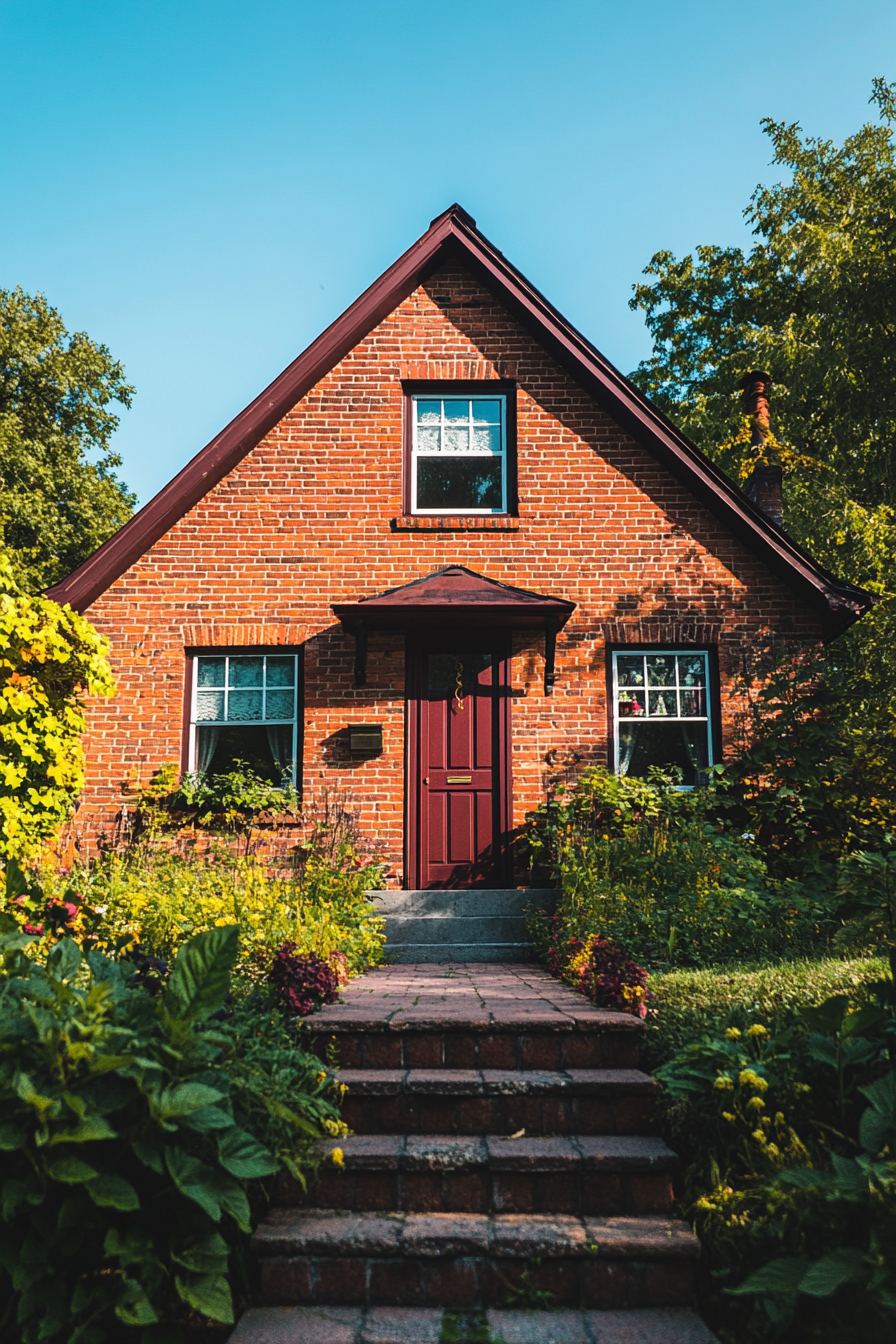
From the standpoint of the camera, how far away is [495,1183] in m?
3.28

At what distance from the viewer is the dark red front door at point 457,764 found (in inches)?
319

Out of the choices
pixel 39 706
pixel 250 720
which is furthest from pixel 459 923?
pixel 39 706

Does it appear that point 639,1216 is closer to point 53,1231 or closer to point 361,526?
point 53,1231

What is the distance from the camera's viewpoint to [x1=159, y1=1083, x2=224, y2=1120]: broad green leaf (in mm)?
2488

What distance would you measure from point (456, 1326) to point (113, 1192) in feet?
4.02

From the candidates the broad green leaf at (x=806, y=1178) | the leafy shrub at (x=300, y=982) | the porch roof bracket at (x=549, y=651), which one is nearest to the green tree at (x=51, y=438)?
the porch roof bracket at (x=549, y=651)

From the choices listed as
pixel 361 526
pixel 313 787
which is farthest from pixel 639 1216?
pixel 361 526

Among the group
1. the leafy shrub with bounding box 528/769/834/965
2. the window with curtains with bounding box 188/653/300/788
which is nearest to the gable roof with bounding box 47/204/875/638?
the window with curtains with bounding box 188/653/300/788

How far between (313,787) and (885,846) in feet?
17.1

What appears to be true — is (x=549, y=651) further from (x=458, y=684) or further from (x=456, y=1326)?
(x=456, y=1326)

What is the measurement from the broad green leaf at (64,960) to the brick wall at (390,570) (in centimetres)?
516

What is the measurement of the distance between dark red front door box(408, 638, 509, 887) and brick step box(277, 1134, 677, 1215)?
4.74m

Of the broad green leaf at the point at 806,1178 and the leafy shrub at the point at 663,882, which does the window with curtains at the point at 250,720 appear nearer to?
the leafy shrub at the point at 663,882

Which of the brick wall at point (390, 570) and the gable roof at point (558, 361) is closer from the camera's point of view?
the brick wall at point (390, 570)
